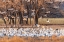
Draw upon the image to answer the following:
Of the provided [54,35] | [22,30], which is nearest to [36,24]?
[22,30]

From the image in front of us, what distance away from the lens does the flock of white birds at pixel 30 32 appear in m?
14.0

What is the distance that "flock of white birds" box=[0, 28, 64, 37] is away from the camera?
14.0 meters

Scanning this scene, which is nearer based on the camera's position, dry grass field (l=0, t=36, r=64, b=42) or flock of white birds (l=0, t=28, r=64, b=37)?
dry grass field (l=0, t=36, r=64, b=42)

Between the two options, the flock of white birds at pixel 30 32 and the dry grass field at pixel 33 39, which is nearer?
the dry grass field at pixel 33 39

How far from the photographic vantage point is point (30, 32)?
1470 cm

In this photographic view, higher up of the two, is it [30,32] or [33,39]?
[33,39]

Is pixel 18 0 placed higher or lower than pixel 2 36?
higher

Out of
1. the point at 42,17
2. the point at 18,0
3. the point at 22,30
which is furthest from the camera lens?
the point at 42,17

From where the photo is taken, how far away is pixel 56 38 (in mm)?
13008

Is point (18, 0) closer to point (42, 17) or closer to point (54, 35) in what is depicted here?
point (42, 17)

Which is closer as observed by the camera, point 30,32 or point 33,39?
point 33,39

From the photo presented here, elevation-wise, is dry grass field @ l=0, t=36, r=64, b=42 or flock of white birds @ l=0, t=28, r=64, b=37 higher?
dry grass field @ l=0, t=36, r=64, b=42

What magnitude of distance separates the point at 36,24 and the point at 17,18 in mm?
1704

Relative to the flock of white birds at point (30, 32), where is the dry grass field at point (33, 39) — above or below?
above
